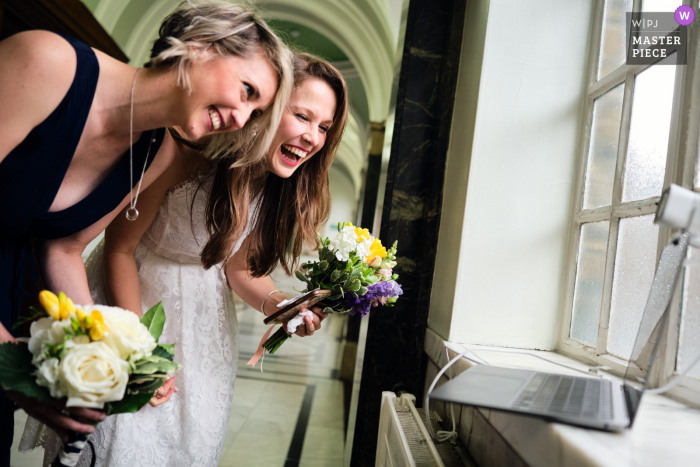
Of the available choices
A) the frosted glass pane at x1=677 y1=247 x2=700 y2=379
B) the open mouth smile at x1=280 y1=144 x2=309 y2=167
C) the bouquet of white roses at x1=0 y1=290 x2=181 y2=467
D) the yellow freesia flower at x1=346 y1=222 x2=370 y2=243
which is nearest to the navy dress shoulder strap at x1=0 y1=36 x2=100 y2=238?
the bouquet of white roses at x1=0 y1=290 x2=181 y2=467

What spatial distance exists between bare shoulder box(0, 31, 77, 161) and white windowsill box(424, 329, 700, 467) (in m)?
1.27

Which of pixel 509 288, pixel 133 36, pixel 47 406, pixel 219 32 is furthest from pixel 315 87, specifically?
pixel 133 36

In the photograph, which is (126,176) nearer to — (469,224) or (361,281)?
(361,281)

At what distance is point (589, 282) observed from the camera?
164cm

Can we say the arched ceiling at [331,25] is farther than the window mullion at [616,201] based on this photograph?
Yes

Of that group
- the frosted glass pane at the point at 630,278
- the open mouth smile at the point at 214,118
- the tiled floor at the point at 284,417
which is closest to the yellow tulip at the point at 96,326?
the open mouth smile at the point at 214,118

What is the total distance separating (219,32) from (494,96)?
1.00 m

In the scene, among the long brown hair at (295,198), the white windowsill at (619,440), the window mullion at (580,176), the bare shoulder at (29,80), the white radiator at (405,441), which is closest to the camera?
the white windowsill at (619,440)

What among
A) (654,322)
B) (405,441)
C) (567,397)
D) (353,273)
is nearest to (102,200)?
(353,273)

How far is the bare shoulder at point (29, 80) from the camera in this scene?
106 centimetres

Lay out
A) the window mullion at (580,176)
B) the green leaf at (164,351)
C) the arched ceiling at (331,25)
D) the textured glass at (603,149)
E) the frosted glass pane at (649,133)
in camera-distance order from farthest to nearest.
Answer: the arched ceiling at (331,25) < the window mullion at (580,176) < the textured glass at (603,149) < the frosted glass pane at (649,133) < the green leaf at (164,351)

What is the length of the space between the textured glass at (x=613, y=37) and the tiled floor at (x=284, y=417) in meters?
1.49

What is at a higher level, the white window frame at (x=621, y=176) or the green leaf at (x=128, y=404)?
the white window frame at (x=621, y=176)

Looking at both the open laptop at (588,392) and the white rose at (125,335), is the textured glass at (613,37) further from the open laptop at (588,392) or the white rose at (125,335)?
the white rose at (125,335)
